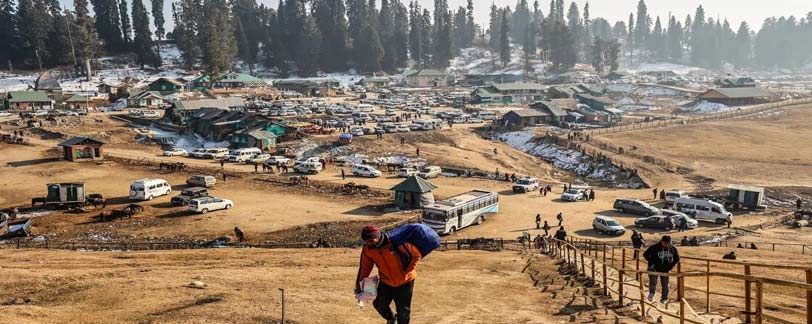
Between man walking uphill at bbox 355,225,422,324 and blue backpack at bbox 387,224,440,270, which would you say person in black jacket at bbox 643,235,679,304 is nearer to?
blue backpack at bbox 387,224,440,270

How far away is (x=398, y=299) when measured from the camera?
800 centimetres

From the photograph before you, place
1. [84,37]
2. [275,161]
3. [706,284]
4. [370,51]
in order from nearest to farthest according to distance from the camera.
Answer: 1. [706,284]
2. [275,161]
3. [84,37]
4. [370,51]

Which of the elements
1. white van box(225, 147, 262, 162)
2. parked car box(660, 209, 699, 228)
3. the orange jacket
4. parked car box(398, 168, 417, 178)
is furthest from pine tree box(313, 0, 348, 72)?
the orange jacket

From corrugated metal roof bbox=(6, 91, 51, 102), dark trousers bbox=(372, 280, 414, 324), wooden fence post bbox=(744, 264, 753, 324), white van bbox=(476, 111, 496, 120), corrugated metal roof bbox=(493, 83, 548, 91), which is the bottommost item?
white van bbox=(476, 111, 496, 120)

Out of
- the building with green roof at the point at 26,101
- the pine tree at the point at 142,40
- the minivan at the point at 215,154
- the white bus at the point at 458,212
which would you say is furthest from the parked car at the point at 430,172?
the pine tree at the point at 142,40

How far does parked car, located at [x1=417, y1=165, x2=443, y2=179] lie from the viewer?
163ft

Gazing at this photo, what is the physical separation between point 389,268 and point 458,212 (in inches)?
990

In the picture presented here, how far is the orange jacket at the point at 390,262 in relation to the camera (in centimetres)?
773

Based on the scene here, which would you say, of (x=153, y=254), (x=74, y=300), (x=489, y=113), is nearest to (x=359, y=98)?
(x=489, y=113)

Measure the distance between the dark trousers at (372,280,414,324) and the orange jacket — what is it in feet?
0.27

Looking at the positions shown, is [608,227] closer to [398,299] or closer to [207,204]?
[207,204]

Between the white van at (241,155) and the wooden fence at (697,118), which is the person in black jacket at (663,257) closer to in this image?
the white van at (241,155)

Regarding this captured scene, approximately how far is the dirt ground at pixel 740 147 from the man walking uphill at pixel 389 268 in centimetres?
4740

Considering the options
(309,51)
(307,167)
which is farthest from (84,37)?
(307,167)
